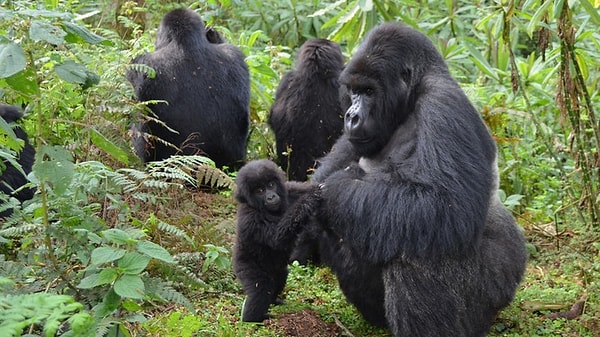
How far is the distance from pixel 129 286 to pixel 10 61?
2.76ft

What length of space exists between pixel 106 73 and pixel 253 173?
6.02 ft

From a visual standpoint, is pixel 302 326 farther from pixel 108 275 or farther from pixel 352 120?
pixel 108 275

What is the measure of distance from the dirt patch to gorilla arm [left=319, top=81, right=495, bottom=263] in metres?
0.53

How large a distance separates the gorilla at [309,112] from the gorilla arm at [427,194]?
292 cm

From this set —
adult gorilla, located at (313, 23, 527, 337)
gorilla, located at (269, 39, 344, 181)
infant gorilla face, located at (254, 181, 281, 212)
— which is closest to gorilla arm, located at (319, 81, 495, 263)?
adult gorilla, located at (313, 23, 527, 337)

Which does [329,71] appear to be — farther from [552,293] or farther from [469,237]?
[469,237]

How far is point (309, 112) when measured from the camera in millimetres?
6617

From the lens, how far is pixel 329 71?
671 centimetres

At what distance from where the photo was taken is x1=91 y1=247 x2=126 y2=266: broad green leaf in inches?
114

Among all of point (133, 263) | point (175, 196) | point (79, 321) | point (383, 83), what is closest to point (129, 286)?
point (133, 263)

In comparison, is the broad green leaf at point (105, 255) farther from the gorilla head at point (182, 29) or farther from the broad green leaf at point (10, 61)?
the gorilla head at point (182, 29)

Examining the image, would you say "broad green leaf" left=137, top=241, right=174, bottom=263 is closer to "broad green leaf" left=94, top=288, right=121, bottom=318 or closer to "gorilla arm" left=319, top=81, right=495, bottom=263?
"broad green leaf" left=94, top=288, right=121, bottom=318

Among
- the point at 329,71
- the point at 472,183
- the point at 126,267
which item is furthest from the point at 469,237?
the point at 329,71

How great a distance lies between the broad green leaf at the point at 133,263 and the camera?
2930mm
